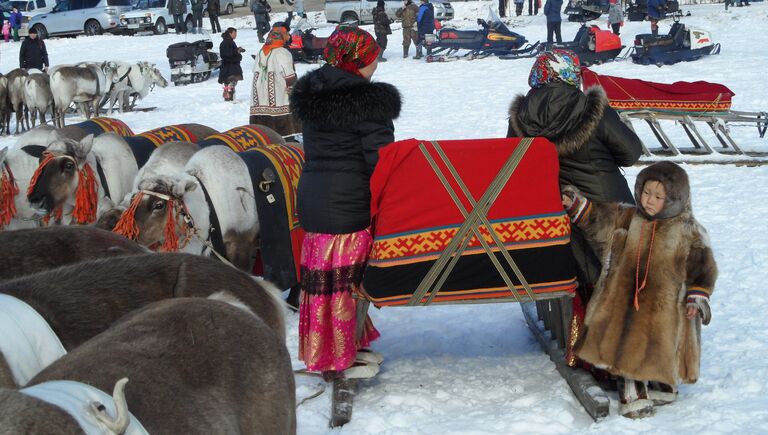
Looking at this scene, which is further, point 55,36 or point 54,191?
point 55,36

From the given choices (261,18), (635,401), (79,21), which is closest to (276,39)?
(635,401)

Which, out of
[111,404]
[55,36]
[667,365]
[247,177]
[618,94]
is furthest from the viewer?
[55,36]

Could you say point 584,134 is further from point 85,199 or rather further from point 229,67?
point 229,67

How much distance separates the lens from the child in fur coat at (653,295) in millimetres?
4281

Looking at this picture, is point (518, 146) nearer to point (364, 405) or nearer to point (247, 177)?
point (364, 405)

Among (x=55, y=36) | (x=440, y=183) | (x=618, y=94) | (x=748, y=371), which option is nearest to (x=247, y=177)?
(x=440, y=183)

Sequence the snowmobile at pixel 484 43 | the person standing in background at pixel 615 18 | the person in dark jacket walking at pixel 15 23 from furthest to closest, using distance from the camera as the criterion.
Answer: the person in dark jacket walking at pixel 15 23, the person standing in background at pixel 615 18, the snowmobile at pixel 484 43

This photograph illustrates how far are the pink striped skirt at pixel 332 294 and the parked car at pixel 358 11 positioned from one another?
27693mm

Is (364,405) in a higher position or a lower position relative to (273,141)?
lower

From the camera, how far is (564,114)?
458 cm

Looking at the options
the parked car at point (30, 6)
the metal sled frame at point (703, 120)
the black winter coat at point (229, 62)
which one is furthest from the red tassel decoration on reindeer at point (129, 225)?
the parked car at point (30, 6)

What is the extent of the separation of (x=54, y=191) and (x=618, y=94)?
7055 mm

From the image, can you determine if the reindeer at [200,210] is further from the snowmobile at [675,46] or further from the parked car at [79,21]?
the parked car at [79,21]

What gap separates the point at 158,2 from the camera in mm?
33188
